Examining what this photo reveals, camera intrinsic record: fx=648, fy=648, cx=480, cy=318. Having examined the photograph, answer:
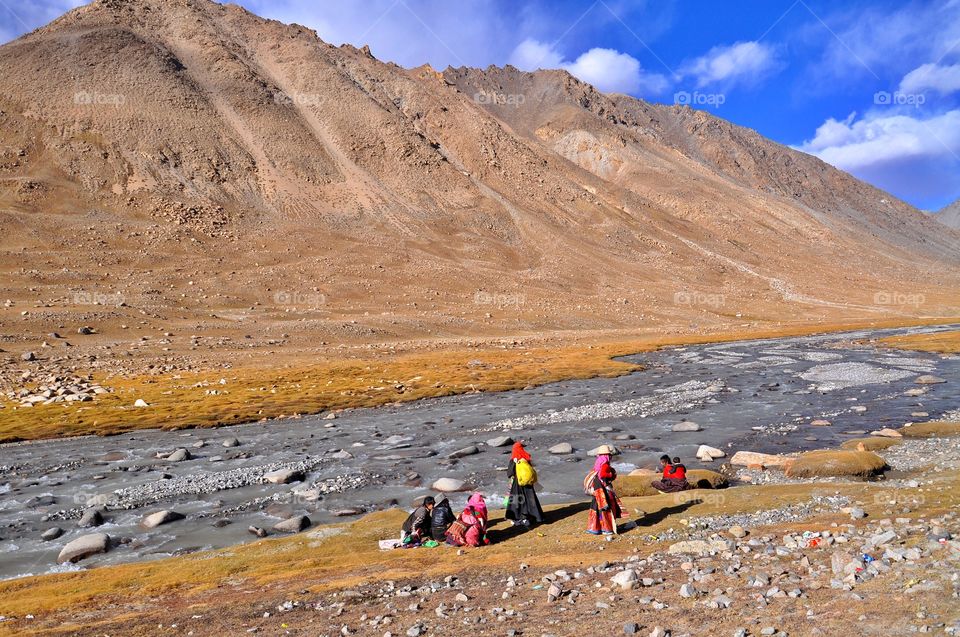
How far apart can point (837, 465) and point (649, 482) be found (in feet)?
16.4

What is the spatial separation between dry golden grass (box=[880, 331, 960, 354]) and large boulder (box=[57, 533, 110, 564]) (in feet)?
191

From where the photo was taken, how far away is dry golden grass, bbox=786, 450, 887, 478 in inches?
661

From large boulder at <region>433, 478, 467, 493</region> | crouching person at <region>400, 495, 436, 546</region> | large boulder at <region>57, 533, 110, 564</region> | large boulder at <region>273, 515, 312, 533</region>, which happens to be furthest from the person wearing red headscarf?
large boulder at <region>57, 533, 110, 564</region>

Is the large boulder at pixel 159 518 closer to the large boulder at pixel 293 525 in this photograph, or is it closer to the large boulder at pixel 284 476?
the large boulder at pixel 293 525

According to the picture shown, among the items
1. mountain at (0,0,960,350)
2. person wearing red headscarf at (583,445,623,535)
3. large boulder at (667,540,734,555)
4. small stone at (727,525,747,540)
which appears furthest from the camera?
mountain at (0,0,960,350)

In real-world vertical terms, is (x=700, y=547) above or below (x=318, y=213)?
below

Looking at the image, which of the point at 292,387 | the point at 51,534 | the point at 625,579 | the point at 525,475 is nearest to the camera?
the point at 625,579

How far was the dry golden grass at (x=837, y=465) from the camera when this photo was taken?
16781mm

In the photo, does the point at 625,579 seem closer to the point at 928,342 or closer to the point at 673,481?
the point at 673,481

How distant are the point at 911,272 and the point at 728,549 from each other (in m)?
182

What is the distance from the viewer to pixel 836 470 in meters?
16.8


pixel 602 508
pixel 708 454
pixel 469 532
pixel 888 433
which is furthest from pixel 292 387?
pixel 888 433

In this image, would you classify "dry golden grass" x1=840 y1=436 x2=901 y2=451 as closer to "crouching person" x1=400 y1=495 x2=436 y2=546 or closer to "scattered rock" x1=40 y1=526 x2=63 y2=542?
"crouching person" x1=400 y1=495 x2=436 y2=546

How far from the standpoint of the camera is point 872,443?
67.0ft
